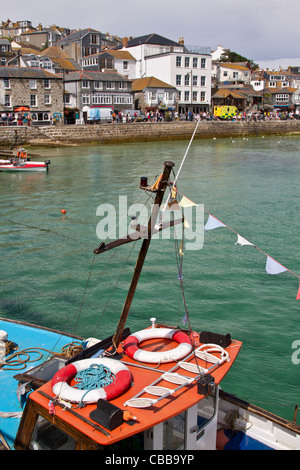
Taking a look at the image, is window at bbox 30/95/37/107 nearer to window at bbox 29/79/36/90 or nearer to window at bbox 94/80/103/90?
window at bbox 29/79/36/90

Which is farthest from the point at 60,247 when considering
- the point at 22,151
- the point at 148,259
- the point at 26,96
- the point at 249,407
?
the point at 26,96

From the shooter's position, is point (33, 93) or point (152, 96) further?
point (152, 96)

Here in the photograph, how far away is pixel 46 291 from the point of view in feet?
46.8

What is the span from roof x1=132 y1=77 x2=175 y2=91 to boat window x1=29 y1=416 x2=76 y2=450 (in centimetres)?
6643

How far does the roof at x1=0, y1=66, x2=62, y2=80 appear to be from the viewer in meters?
54.3

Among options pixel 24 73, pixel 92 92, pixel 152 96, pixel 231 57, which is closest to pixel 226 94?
pixel 152 96

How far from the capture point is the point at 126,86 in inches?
2589

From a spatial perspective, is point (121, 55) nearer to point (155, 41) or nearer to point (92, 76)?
point (155, 41)

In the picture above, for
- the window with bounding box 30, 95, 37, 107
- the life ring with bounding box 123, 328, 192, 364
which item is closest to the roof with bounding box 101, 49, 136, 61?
the window with bounding box 30, 95, 37, 107

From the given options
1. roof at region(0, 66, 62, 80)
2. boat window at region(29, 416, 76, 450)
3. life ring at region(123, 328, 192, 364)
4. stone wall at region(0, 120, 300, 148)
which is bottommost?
boat window at region(29, 416, 76, 450)

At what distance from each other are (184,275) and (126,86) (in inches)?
2172

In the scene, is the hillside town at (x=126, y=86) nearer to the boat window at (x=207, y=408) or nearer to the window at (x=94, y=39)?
the window at (x=94, y=39)

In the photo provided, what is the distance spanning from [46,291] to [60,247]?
398 cm

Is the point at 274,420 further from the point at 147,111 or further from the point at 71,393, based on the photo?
the point at 147,111
